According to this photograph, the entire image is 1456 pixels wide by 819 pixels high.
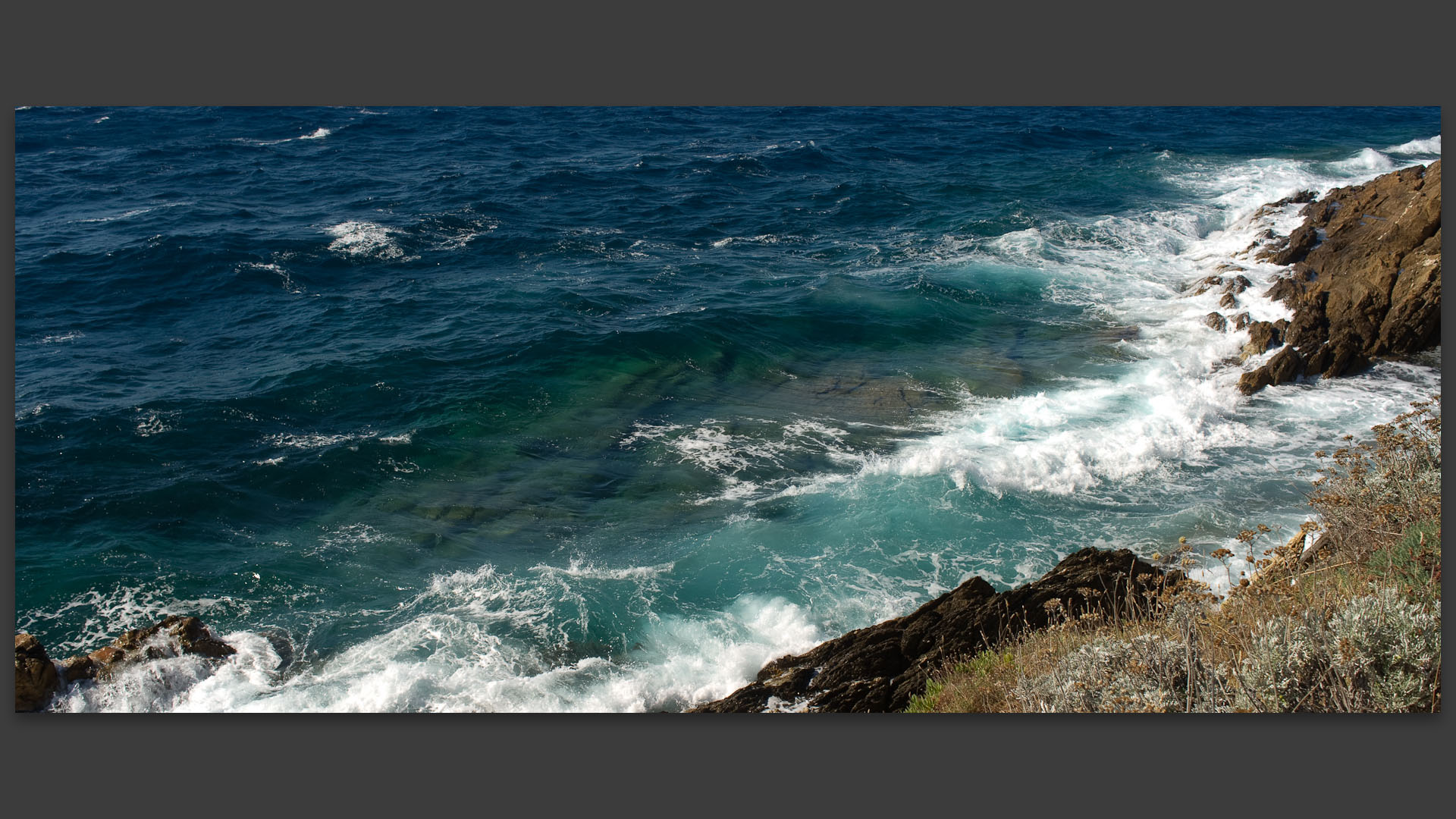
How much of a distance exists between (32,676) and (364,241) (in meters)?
13.8

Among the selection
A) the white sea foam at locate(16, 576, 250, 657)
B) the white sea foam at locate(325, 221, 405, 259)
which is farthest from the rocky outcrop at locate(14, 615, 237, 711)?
the white sea foam at locate(325, 221, 405, 259)

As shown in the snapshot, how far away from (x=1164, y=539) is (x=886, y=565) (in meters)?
3.09

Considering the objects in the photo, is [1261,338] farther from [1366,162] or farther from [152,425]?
[152,425]

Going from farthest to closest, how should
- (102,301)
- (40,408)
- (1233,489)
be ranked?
(102,301) → (40,408) → (1233,489)

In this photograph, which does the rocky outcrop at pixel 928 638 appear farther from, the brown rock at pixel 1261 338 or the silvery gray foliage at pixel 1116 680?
the brown rock at pixel 1261 338

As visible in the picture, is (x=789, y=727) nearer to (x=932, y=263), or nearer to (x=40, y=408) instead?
(x=40, y=408)

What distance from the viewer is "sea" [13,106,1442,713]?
29.6ft

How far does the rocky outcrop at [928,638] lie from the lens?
22.8 ft

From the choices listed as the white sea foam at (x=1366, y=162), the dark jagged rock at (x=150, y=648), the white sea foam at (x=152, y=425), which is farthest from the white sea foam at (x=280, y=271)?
the white sea foam at (x=1366, y=162)

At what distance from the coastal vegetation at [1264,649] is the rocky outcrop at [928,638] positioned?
277mm

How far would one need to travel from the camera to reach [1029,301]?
17.8m

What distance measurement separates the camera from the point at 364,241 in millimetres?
19141

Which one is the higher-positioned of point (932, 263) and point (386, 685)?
point (932, 263)

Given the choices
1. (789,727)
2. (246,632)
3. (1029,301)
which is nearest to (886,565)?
(789,727)
